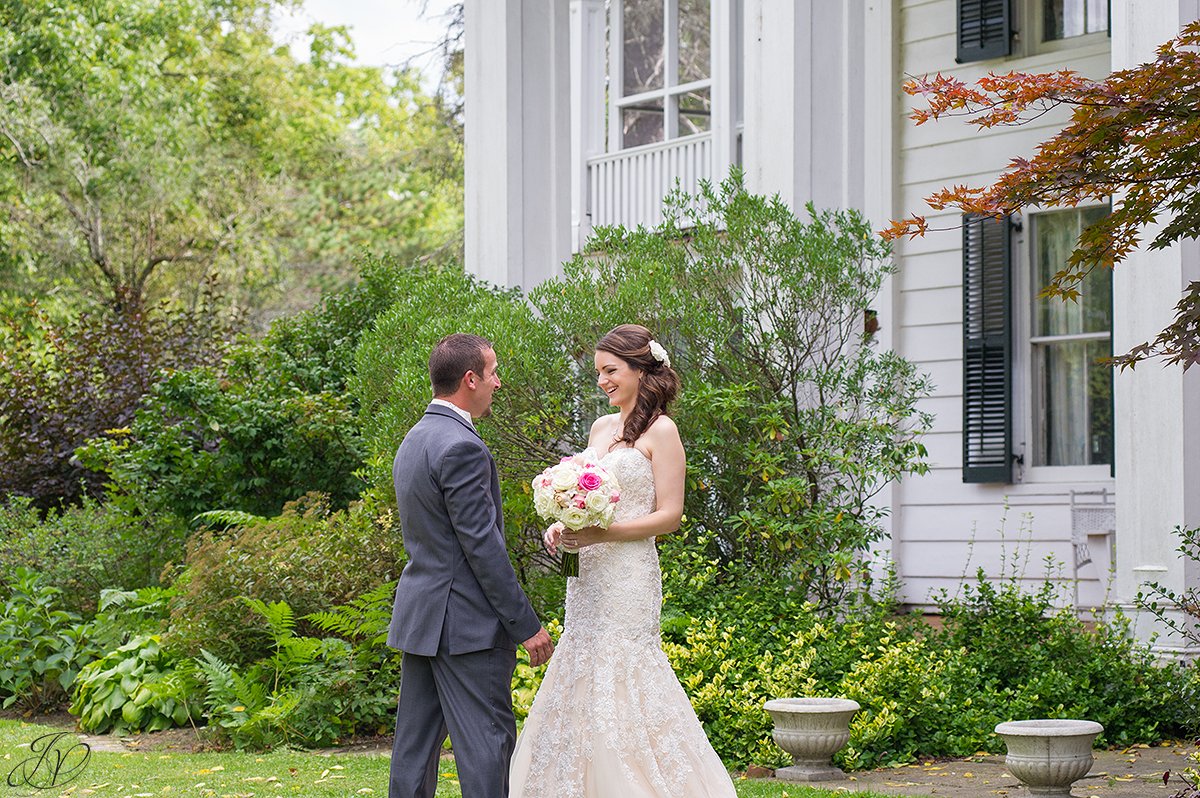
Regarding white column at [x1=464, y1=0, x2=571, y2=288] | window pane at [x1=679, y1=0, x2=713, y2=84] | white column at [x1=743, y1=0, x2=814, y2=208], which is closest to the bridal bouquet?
white column at [x1=743, y1=0, x2=814, y2=208]

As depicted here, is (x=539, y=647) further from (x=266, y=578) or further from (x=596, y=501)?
(x=266, y=578)

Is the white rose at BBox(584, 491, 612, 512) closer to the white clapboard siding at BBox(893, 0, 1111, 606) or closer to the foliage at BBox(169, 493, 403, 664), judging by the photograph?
the foliage at BBox(169, 493, 403, 664)

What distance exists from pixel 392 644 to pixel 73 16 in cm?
2395

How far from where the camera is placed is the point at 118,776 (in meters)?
7.64

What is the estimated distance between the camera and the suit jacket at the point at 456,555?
16.6 feet

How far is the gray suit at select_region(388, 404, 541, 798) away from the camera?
16.6 feet

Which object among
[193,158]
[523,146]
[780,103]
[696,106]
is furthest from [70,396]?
[193,158]

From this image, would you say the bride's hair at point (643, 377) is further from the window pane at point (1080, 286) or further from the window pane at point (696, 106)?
the window pane at point (696, 106)

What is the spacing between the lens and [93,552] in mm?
12141

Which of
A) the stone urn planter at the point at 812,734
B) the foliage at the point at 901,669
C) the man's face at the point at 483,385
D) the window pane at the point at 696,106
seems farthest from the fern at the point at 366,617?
the window pane at the point at 696,106

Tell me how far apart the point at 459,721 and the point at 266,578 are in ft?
15.3

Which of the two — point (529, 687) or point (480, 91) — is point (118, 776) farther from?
point (480, 91)

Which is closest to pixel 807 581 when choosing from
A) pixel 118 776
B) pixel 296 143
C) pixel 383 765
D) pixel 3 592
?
pixel 383 765

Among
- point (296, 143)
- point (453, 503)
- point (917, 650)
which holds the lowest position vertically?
point (917, 650)
